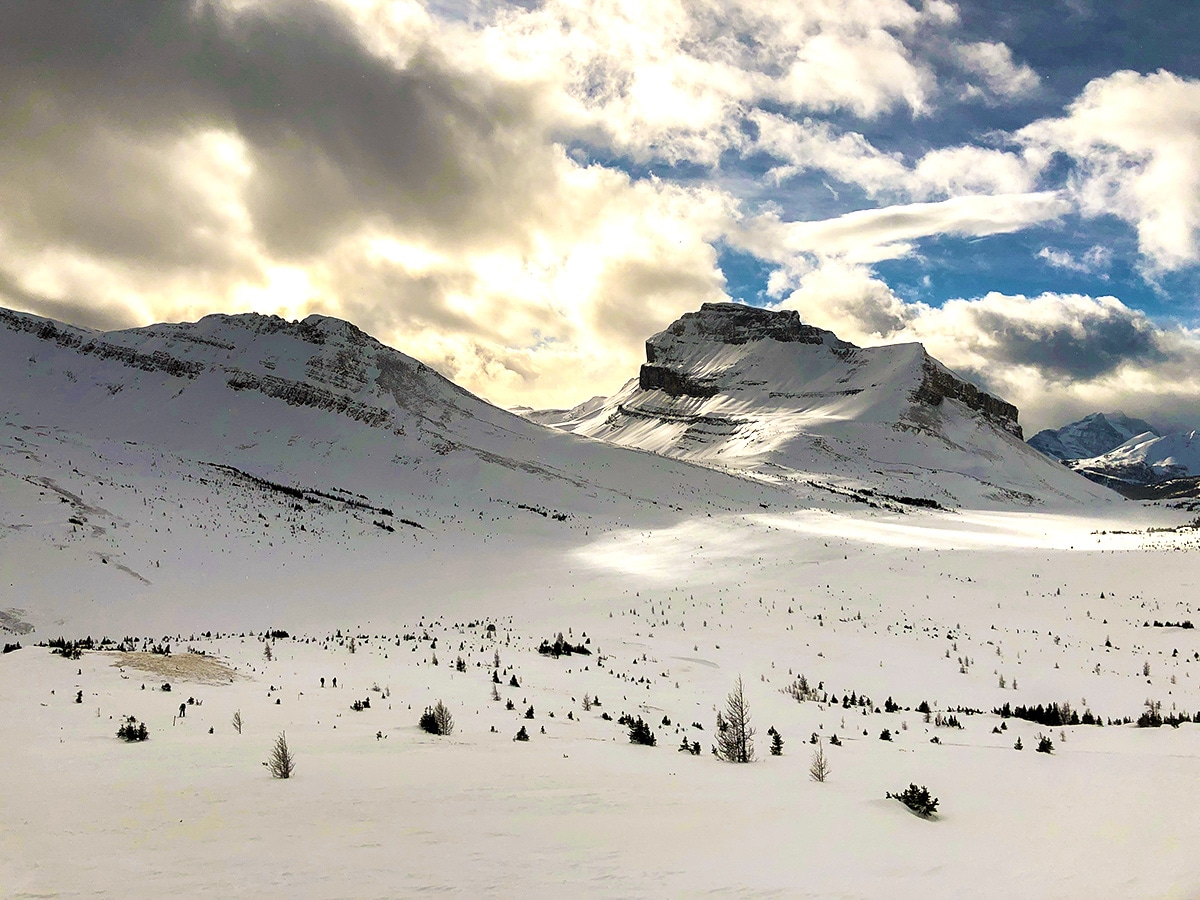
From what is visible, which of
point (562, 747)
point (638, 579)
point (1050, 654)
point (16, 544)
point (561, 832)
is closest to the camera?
point (561, 832)

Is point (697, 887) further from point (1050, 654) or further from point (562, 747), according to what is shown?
point (1050, 654)

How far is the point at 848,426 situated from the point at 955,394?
4172 centimetres

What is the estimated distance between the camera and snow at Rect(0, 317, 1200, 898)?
4.31 meters

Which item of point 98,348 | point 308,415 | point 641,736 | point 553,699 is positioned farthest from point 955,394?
point 641,736

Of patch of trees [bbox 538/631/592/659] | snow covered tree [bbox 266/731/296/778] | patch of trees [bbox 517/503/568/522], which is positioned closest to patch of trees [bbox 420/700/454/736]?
snow covered tree [bbox 266/731/296/778]

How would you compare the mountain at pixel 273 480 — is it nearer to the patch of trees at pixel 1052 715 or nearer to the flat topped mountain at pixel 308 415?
the flat topped mountain at pixel 308 415

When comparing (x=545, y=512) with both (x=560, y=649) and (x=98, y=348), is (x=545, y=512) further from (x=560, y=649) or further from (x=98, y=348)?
(x=98, y=348)

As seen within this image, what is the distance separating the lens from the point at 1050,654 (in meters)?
15.6

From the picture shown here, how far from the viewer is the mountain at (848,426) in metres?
113

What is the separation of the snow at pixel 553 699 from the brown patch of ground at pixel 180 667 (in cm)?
18

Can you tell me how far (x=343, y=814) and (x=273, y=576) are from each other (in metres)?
22.9

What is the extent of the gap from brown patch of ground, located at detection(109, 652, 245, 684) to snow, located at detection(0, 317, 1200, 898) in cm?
18

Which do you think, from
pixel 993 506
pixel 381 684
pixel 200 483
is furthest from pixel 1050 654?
pixel 993 506

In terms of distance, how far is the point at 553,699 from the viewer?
439 inches
